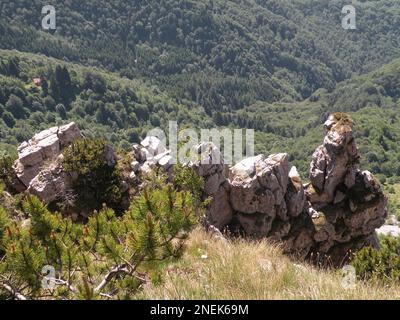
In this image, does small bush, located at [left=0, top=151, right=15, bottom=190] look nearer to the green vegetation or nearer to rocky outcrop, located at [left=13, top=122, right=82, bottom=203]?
rocky outcrop, located at [left=13, top=122, right=82, bottom=203]

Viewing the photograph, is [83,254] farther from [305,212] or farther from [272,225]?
[305,212]

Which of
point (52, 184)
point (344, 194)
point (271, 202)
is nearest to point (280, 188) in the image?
point (271, 202)

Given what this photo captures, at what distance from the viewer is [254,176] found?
27.2 m

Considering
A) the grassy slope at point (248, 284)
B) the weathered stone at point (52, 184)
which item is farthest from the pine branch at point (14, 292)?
the weathered stone at point (52, 184)

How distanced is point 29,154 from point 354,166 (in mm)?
20770

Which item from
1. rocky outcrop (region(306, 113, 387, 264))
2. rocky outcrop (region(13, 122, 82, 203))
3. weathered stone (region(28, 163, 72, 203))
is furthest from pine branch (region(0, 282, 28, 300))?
rocky outcrop (region(306, 113, 387, 264))

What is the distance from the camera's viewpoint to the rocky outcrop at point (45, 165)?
72.5 feet

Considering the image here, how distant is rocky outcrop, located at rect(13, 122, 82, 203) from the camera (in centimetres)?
2211

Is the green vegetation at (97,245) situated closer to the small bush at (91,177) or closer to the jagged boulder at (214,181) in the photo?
the small bush at (91,177)

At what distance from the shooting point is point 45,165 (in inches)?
900

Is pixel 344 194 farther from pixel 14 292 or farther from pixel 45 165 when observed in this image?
pixel 14 292
